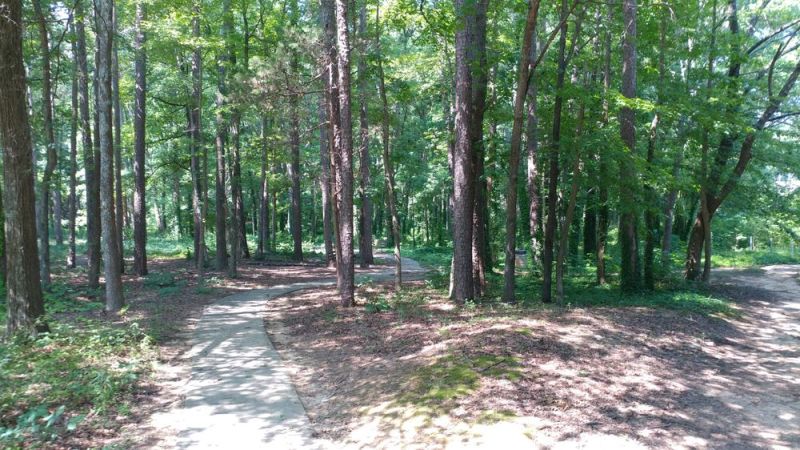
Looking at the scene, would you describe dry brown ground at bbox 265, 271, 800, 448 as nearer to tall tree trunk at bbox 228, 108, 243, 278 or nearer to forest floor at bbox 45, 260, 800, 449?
forest floor at bbox 45, 260, 800, 449

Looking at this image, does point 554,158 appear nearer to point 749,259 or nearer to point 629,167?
point 629,167

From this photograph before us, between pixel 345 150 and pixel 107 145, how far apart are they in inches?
201

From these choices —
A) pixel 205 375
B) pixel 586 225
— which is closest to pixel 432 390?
pixel 205 375

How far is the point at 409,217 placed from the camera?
48938 mm

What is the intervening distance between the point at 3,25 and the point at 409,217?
137 feet

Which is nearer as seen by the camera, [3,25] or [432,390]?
[432,390]

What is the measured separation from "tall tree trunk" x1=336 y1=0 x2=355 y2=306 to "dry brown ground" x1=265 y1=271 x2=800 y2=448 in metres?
1.63

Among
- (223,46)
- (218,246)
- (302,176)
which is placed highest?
(223,46)

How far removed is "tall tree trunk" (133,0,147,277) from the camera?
16.4 meters

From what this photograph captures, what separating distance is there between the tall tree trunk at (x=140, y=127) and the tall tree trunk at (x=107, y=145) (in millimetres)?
Result: 5077

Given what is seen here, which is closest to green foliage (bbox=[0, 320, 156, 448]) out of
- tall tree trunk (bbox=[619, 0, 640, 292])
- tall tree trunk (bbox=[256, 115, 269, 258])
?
tall tree trunk (bbox=[619, 0, 640, 292])

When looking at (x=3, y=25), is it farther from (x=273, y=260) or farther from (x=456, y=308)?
(x=273, y=260)

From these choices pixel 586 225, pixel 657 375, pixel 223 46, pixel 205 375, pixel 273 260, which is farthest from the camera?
pixel 273 260

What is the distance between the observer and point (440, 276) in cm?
1672
